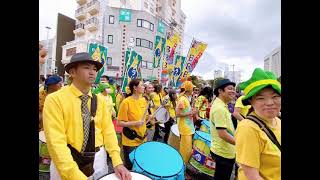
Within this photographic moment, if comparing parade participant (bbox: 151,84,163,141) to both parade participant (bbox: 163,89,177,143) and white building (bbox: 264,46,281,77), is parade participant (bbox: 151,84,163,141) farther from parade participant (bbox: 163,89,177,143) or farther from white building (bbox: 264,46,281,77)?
white building (bbox: 264,46,281,77)

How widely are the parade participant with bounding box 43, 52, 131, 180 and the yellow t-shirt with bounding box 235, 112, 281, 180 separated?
A: 946 millimetres

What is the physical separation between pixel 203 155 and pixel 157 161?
192cm

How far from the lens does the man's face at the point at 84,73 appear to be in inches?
102

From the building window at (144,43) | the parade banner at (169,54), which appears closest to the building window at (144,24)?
the building window at (144,43)

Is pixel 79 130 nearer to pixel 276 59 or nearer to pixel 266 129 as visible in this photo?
pixel 266 129

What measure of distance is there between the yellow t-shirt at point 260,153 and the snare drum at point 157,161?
4.24 ft

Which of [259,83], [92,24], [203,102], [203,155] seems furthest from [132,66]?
[92,24]

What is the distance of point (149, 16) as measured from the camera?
142 feet

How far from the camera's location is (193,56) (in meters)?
18.3

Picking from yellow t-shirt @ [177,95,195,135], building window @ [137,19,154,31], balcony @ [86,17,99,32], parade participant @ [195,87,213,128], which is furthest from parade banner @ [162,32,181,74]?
balcony @ [86,17,99,32]

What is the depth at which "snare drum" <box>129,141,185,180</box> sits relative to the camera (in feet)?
10.1
